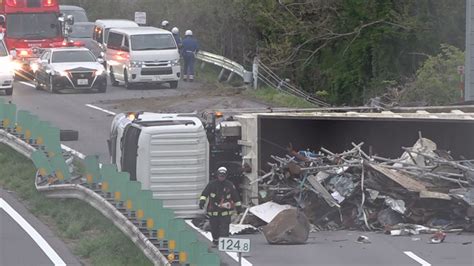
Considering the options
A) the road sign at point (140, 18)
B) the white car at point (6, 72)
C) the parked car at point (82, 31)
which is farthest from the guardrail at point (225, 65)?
the parked car at point (82, 31)

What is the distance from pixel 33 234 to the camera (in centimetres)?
2277

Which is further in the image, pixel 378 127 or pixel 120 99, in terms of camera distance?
pixel 120 99

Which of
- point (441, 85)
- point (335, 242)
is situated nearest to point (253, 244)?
point (335, 242)

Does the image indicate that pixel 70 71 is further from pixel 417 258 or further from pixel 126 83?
pixel 417 258

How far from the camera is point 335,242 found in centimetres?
2133

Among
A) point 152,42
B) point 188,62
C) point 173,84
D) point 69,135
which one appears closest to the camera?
point 69,135

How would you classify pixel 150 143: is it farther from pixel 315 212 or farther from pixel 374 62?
pixel 374 62

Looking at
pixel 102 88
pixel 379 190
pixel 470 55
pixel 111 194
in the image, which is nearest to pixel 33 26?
pixel 102 88

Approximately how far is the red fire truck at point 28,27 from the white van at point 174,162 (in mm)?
24547

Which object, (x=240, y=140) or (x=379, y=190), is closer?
(x=379, y=190)

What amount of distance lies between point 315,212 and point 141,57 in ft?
69.5

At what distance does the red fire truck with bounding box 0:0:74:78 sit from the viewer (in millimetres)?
46844

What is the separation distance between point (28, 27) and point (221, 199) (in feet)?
94.3

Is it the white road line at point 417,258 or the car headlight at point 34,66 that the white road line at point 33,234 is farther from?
the car headlight at point 34,66
